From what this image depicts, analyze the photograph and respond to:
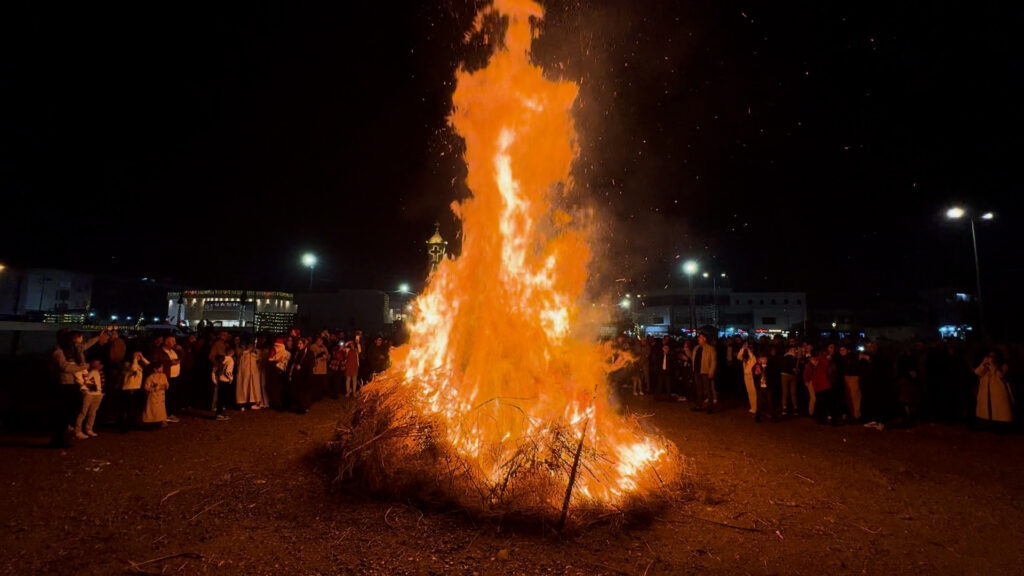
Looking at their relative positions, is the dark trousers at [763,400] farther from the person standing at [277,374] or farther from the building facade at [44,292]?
the building facade at [44,292]

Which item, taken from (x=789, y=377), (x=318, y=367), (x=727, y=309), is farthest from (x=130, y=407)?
(x=727, y=309)

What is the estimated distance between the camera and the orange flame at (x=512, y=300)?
6.47 metres

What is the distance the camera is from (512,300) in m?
7.77

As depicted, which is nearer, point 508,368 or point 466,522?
point 466,522

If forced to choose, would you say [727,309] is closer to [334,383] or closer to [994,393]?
[994,393]

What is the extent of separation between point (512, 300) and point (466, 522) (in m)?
3.54

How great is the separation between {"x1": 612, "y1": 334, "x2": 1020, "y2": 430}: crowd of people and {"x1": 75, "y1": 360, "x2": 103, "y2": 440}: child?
40.7 ft

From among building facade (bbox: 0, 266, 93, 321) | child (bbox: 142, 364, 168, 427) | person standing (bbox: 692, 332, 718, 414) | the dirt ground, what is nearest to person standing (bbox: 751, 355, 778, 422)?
person standing (bbox: 692, 332, 718, 414)

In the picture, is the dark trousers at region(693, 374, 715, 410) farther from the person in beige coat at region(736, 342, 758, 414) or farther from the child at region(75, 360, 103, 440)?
the child at region(75, 360, 103, 440)

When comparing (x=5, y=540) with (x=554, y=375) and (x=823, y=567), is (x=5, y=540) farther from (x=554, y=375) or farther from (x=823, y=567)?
(x=823, y=567)

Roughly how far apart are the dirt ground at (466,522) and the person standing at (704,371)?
3864 mm

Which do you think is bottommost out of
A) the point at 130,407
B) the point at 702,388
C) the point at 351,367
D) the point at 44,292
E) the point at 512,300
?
the point at 130,407

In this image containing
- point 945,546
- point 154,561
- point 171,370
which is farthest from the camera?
point 171,370

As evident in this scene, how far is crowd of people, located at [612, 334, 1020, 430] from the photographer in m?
9.74
